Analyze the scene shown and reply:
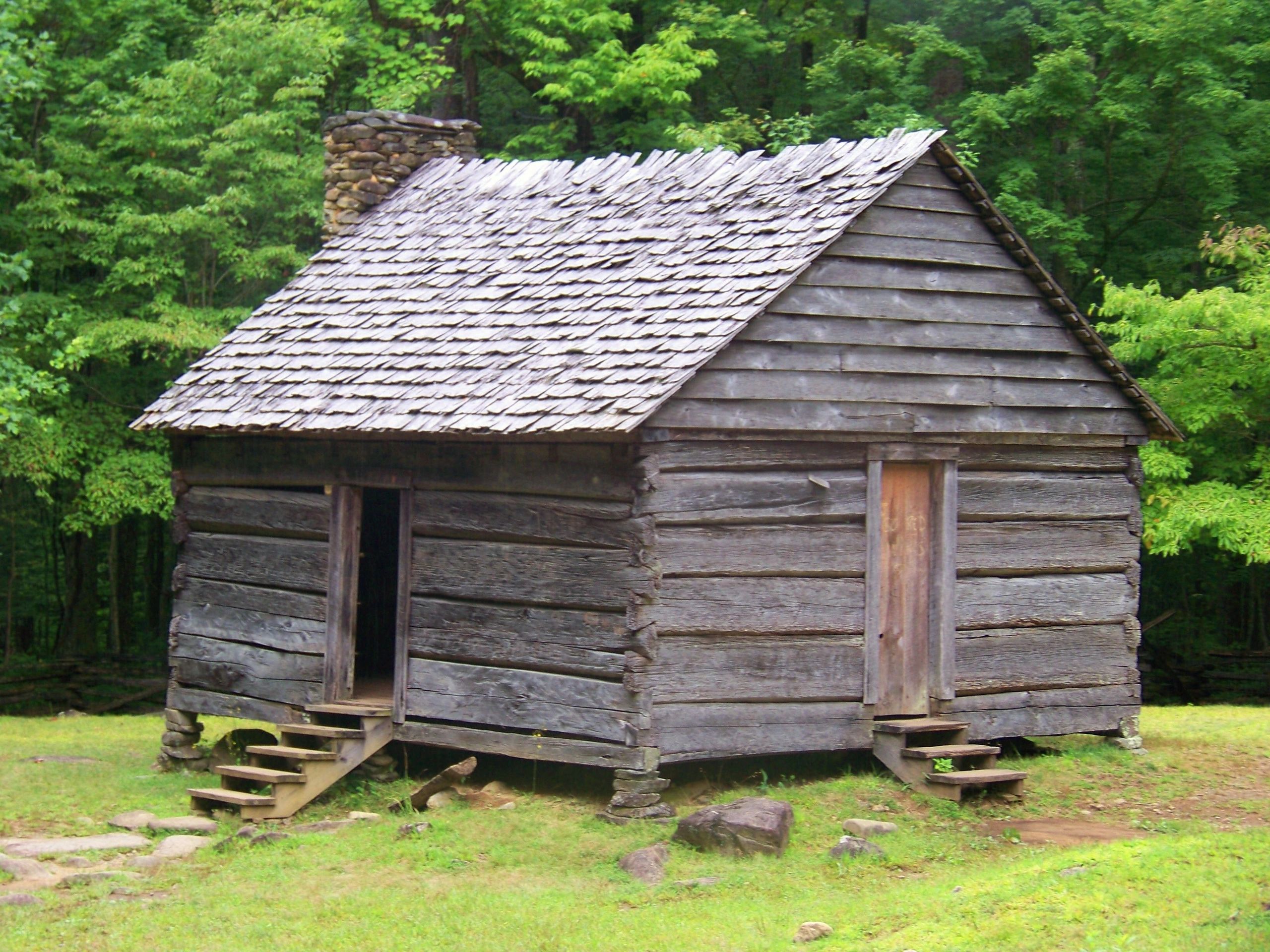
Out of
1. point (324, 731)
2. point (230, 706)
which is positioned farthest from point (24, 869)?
point (230, 706)

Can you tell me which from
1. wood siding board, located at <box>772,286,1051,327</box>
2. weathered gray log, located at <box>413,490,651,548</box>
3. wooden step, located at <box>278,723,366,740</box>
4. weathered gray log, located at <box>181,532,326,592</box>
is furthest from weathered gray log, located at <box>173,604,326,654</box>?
wood siding board, located at <box>772,286,1051,327</box>

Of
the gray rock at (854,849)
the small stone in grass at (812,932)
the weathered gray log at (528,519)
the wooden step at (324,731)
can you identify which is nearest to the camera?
the small stone in grass at (812,932)

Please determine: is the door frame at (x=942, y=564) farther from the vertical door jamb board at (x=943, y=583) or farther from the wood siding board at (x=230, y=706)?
the wood siding board at (x=230, y=706)

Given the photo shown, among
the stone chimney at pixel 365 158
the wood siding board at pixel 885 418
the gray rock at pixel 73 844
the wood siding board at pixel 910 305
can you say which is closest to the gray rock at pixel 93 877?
the gray rock at pixel 73 844

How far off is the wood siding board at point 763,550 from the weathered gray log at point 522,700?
3.39 ft

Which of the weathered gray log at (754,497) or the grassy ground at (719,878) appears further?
the weathered gray log at (754,497)

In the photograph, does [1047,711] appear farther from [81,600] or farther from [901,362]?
[81,600]

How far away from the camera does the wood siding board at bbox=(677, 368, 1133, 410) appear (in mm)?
11156

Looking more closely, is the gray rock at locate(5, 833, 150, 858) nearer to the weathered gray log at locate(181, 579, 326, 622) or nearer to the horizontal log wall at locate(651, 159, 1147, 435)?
the weathered gray log at locate(181, 579, 326, 622)

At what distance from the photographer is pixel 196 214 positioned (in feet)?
67.5

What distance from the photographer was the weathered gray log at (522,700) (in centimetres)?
1112

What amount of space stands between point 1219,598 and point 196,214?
722 inches

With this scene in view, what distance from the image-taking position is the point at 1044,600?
13.0 meters

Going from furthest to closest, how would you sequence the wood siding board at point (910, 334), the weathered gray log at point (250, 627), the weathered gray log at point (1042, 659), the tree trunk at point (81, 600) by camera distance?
1. the tree trunk at point (81, 600)
2. the weathered gray log at point (250, 627)
3. the weathered gray log at point (1042, 659)
4. the wood siding board at point (910, 334)
